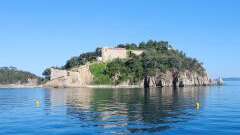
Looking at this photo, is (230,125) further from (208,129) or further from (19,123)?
(19,123)

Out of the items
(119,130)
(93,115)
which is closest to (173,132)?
(119,130)

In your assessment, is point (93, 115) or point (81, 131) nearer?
point (81, 131)

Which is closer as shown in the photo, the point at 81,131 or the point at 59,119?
the point at 81,131

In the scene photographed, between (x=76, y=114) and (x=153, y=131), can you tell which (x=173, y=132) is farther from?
(x=76, y=114)

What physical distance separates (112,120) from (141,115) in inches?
256

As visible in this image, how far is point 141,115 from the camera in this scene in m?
60.9

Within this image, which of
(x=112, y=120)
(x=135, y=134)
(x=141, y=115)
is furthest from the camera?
(x=141, y=115)

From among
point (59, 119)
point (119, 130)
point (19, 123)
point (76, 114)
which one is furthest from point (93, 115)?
point (119, 130)

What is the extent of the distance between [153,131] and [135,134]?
8.94ft

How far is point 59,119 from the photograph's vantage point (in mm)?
57250

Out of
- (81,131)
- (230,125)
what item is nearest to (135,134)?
(81,131)

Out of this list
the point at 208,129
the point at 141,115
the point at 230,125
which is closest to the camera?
the point at 208,129

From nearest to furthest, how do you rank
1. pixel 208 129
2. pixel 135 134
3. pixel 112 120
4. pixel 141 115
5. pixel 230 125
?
pixel 135 134 < pixel 208 129 < pixel 230 125 < pixel 112 120 < pixel 141 115

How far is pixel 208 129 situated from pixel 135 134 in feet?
29.8
